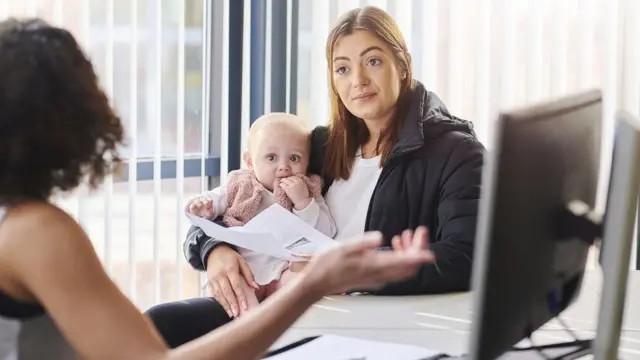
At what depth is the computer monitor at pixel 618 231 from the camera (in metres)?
1.13

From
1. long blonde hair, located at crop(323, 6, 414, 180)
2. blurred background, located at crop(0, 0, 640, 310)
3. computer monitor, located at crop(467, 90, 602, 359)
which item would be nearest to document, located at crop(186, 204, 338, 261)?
long blonde hair, located at crop(323, 6, 414, 180)

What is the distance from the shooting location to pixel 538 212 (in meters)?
1.09

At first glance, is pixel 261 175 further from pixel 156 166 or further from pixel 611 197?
pixel 611 197

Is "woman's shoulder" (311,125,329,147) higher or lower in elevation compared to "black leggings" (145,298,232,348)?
higher

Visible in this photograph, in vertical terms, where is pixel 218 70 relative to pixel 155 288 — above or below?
above

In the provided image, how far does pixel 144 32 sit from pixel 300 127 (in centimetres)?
82

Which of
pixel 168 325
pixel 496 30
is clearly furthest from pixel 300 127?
pixel 496 30

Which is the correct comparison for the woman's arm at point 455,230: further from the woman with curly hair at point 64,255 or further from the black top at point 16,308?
the black top at point 16,308

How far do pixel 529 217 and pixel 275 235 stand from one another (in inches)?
43.6

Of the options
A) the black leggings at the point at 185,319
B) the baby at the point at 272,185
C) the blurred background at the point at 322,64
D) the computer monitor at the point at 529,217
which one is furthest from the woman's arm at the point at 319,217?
the computer monitor at the point at 529,217

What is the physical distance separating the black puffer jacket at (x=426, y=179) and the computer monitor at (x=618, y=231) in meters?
0.95

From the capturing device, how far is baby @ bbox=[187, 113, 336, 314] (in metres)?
2.33

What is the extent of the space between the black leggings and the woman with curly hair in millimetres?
936

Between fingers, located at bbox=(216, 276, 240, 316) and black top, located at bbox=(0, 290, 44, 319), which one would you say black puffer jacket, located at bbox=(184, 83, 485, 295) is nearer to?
fingers, located at bbox=(216, 276, 240, 316)
